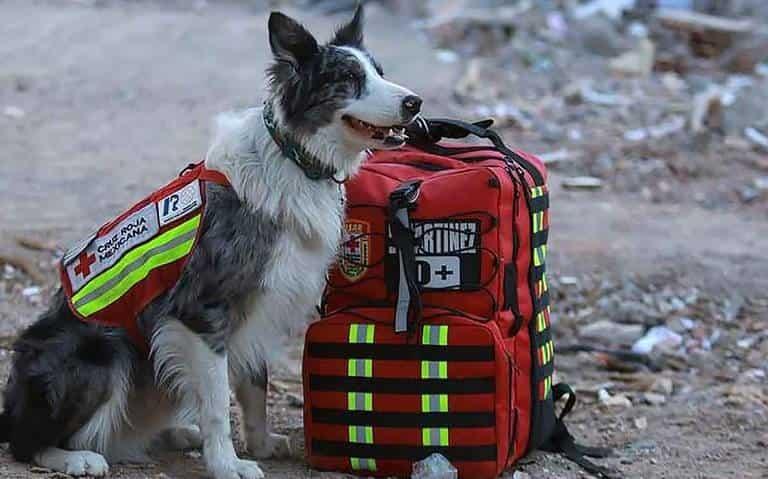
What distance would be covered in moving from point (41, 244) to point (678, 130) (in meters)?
5.45

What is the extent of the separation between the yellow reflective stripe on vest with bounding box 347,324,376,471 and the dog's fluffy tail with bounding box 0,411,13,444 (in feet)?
3.57

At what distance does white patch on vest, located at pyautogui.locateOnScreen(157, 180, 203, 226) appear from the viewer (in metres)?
3.93

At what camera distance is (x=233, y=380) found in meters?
4.28

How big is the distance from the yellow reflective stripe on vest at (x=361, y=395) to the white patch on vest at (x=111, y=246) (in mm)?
715

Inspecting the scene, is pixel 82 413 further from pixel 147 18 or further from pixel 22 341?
pixel 147 18

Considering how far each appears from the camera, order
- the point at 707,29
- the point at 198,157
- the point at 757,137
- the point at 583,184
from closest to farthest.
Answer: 1. the point at 583,184
2. the point at 198,157
3. the point at 757,137
4. the point at 707,29

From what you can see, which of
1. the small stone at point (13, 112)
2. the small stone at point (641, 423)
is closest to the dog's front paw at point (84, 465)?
the small stone at point (641, 423)

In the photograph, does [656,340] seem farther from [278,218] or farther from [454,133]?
[278,218]

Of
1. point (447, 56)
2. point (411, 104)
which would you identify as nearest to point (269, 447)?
point (411, 104)

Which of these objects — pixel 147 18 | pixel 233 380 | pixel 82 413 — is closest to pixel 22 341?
pixel 82 413

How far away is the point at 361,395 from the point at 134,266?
2.70ft

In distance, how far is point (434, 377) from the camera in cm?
401

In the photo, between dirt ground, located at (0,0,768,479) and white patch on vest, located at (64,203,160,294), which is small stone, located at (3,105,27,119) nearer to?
dirt ground, located at (0,0,768,479)

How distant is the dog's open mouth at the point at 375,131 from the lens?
3.88 m
